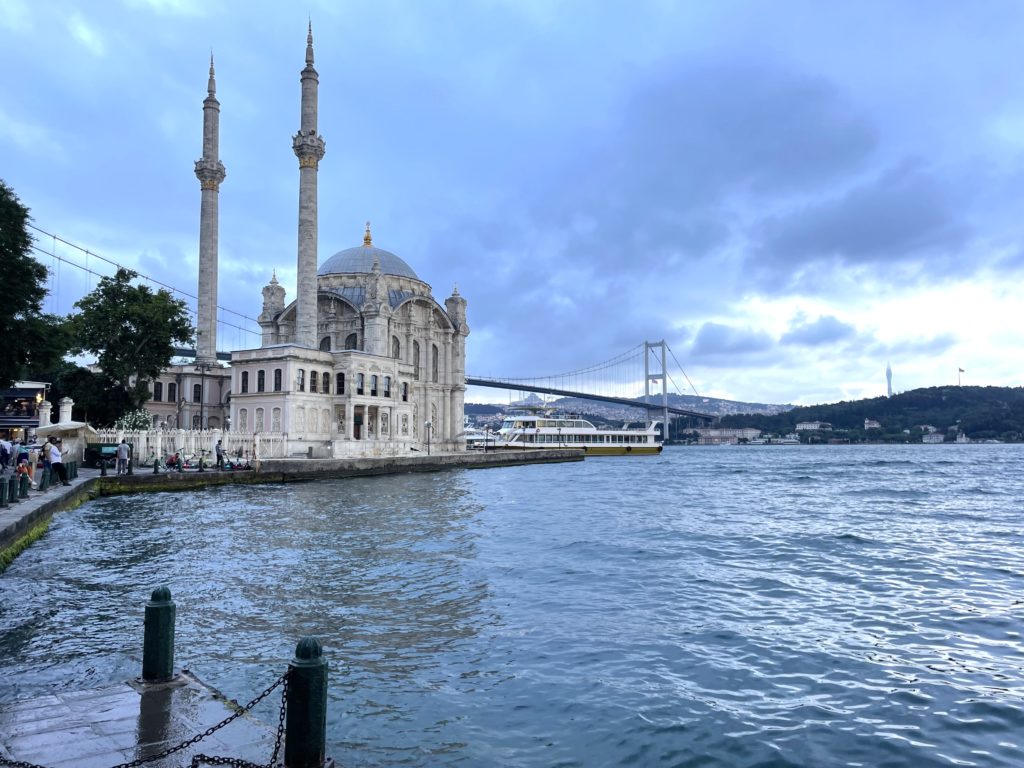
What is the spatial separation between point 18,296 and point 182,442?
36.7 feet

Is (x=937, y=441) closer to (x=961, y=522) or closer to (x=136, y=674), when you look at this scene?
(x=961, y=522)

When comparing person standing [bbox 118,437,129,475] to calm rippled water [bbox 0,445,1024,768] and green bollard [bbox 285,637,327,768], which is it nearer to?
calm rippled water [bbox 0,445,1024,768]

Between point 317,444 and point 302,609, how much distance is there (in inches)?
1245

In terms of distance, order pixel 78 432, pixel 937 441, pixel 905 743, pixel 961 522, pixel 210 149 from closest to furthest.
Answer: pixel 905 743 → pixel 961 522 → pixel 78 432 → pixel 210 149 → pixel 937 441

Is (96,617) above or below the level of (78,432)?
below

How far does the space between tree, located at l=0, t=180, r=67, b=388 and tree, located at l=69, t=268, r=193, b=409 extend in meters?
9.33

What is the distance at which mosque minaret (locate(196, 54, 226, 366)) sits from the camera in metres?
42.2

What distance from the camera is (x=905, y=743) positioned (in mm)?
5137

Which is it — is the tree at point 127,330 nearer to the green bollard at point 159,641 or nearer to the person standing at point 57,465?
the person standing at point 57,465

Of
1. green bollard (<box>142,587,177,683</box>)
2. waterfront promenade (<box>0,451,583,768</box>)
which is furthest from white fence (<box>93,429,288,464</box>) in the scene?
waterfront promenade (<box>0,451,583,768</box>)

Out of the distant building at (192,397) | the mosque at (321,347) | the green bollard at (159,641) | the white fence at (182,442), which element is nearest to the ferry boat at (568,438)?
the mosque at (321,347)

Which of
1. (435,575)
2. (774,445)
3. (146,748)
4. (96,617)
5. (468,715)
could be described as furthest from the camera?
(774,445)

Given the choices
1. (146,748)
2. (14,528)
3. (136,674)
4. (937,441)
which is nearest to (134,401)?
(14,528)

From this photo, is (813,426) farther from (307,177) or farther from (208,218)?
(208,218)
